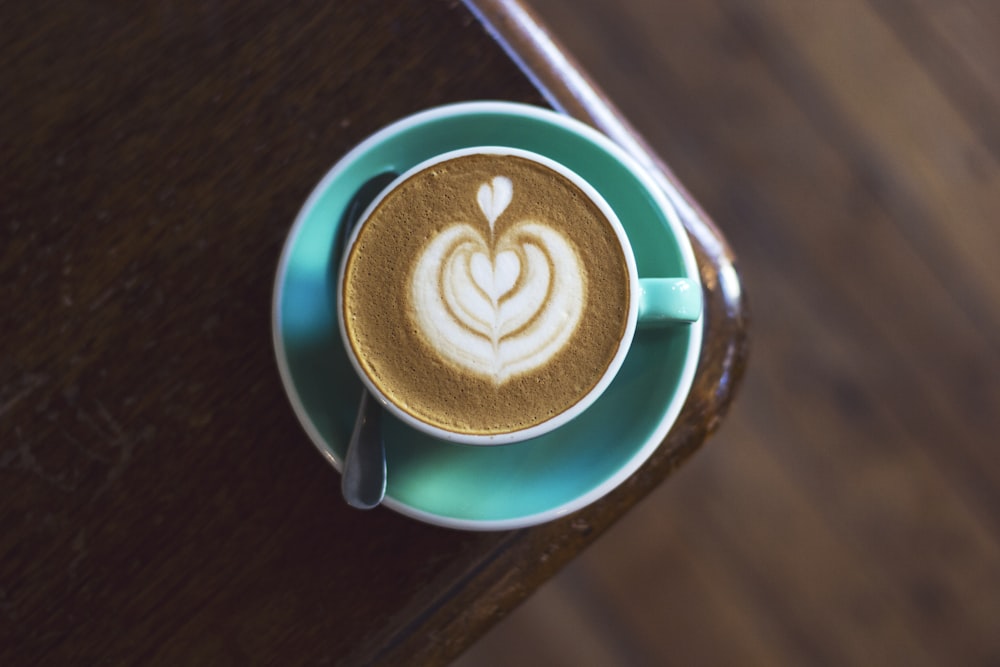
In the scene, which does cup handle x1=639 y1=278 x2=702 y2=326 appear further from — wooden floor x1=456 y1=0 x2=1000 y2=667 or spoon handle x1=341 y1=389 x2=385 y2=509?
wooden floor x1=456 y1=0 x2=1000 y2=667

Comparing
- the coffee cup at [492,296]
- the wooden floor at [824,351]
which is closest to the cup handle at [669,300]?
the coffee cup at [492,296]

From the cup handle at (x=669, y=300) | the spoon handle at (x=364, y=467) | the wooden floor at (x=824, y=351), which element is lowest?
the wooden floor at (x=824, y=351)

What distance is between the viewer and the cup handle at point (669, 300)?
0.60 meters

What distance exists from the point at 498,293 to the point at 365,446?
5.7 inches

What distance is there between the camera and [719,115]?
4.13 feet

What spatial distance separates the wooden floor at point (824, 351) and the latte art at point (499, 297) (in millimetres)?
675

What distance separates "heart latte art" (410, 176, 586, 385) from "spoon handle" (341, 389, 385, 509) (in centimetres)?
8

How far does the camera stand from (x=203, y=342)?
2.29 ft

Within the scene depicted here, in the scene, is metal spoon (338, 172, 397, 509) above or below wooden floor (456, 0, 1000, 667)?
above

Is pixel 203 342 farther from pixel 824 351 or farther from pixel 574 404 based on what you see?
pixel 824 351

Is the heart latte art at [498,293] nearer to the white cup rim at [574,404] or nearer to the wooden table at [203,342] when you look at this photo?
the white cup rim at [574,404]

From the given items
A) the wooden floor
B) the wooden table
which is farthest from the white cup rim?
the wooden floor

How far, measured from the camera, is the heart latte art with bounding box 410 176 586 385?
1.97 ft

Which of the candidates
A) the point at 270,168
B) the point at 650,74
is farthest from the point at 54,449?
the point at 650,74
